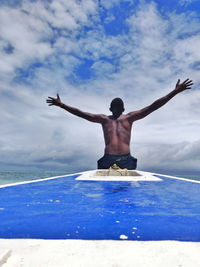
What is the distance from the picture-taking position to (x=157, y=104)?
1048cm

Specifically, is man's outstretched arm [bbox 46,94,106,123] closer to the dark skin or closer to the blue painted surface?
the dark skin

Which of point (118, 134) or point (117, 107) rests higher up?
point (117, 107)

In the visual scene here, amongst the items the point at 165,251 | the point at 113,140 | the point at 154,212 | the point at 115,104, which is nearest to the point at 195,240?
the point at 165,251

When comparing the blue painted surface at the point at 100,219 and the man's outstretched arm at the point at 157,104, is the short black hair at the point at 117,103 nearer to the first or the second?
the man's outstretched arm at the point at 157,104

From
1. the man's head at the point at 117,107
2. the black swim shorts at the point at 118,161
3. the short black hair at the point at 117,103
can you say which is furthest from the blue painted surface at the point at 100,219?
the short black hair at the point at 117,103

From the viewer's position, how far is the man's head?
38.2ft

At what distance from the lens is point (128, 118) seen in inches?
442

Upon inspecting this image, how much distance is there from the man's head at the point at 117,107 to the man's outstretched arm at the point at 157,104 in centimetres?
57

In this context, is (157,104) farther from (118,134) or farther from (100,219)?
(100,219)

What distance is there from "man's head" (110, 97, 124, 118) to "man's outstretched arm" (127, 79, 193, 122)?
569 mm

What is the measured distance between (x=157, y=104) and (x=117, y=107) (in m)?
2.15

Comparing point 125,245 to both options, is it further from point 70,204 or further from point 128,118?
point 128,118

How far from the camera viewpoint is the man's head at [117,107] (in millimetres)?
11656

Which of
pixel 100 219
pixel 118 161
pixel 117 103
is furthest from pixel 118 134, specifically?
pixel 100 219
